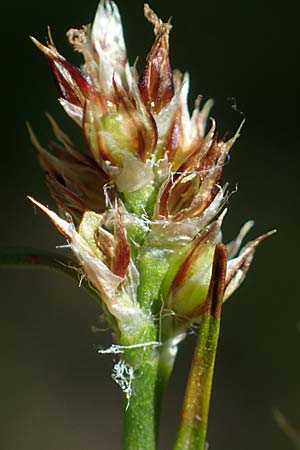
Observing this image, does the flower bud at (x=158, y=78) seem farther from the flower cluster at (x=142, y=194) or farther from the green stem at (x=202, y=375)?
the green stem at (x=202, y=375)

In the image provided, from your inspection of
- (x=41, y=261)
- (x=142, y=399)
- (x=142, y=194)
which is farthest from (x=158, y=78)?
(x=142, y=399)

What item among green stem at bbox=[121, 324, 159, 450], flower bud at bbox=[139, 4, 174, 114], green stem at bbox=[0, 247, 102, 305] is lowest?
green stem at bbox=[121, 324, 159, 450]

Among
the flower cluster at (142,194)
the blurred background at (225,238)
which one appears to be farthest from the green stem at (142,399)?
the blurred background at (225,238)

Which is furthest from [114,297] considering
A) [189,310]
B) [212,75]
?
[212,75]

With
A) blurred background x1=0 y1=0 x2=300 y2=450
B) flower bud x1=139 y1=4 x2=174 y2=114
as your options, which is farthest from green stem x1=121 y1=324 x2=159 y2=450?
blurred background x1=0 y1=0 x2=300 y2=450

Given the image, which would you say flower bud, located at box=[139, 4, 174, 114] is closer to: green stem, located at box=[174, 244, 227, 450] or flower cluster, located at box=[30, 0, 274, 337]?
flower cluster, located at box=[30, 0, 274, 337]

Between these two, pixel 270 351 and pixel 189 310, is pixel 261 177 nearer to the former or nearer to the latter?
pixel 270 351
